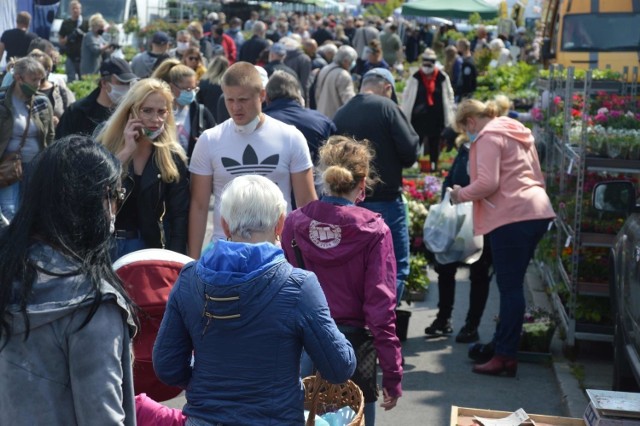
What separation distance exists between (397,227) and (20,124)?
3.19 meters

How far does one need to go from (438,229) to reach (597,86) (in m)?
3.50

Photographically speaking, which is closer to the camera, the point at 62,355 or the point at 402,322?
the point at 62,355

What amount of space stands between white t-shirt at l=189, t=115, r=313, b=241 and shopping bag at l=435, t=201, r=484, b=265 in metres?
2.49

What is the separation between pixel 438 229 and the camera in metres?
8.03

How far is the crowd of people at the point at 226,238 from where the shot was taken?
2.77 metres

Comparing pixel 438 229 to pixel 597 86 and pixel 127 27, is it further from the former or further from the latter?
pixel 127 27

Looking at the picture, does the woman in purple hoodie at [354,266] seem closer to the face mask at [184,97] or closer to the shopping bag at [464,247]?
the shopping bag at [464,247]

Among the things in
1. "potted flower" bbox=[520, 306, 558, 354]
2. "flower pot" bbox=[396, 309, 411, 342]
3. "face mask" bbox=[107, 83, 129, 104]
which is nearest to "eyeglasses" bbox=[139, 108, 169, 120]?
"face mask" bbox=[107, 83, 129, 104]

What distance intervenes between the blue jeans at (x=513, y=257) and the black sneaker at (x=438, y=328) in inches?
49.1

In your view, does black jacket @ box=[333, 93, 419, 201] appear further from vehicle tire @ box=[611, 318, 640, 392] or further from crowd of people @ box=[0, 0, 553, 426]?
vehicle tire @ box=[611, 318, 640, 392]

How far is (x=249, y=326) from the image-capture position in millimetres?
3248

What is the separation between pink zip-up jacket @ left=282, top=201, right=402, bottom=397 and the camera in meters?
4.48

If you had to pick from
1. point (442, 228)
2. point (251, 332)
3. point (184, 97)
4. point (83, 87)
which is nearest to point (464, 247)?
point (442, 228)

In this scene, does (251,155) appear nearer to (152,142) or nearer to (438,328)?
(152,142)
